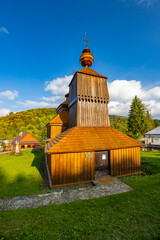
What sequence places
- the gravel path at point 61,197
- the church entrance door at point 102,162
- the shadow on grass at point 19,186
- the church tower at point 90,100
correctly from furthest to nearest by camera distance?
1. the church tower at point 90,100
2. the church entrance door at point 102,162
3. the shadow on grass at point 19,186
4. the gravel path at point 61,197

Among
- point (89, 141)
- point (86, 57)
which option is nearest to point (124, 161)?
point (89, 141)

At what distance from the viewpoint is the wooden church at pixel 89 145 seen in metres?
9.18

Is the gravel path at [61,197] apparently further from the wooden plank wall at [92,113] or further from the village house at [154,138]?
the village house at [154,138]

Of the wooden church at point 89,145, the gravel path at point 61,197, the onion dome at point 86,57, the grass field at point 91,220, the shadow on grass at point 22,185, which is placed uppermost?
the onion dome at point 86,57

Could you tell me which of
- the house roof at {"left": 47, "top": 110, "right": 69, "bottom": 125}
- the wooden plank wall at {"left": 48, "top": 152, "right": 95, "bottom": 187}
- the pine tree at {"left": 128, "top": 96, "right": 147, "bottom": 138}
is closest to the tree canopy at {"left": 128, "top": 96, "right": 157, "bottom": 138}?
the pine tree at {"left": 128, "top": 96, "right": 147, "bottom": 138}

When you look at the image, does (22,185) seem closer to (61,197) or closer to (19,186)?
(19,186)

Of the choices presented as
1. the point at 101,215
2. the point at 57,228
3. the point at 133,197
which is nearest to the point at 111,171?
the point at 133,197

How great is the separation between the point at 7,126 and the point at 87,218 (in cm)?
9829

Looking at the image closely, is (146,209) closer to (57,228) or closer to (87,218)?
(87,218)

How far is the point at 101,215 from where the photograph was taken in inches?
199

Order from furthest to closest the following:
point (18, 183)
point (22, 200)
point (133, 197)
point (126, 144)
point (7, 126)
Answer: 1. point (7, 126)
2. point (126, 144)
3. point (18, 183)
4. point (22, 200)
5. point (133, 197)

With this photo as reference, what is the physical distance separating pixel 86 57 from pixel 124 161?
1501 centimetres

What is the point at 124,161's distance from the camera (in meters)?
11.3

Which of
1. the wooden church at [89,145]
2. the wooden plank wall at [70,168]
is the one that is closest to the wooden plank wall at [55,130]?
the wooden church at [89,145]
